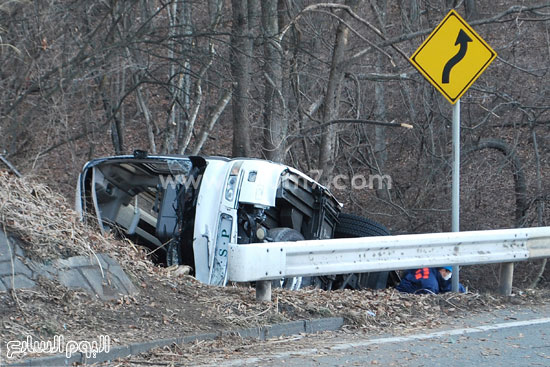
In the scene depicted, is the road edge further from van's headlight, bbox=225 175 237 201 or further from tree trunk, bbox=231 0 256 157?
tree trunk, bbox=231 0 256 157

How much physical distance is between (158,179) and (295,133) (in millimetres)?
5078

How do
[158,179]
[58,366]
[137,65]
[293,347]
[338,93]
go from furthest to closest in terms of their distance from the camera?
[338,93], [137,65], [158,179], [293,347], [58,366]

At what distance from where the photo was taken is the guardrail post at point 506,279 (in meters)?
7.89

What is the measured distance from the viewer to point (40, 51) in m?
10.5

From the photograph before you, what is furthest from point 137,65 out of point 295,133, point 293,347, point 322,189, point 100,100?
point 293,347

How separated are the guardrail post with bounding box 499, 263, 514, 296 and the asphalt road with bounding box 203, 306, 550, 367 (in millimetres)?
1128

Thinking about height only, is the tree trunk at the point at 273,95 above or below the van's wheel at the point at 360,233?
above

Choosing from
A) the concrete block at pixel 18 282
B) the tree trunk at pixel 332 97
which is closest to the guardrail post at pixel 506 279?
the concrete block at pixel 18 282

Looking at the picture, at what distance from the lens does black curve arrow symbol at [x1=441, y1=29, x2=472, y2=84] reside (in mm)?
8086

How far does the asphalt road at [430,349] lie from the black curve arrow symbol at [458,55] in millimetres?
2825

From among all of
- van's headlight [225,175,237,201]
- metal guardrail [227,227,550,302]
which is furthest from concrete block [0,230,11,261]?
van's headlight [225,175,237,201]

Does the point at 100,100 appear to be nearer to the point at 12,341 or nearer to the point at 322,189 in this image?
the point at 322,189

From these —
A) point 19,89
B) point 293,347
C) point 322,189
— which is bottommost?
point 293,347

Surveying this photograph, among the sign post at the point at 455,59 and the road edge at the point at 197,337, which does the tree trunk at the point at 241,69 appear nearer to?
the sign post at the point at 455,59
